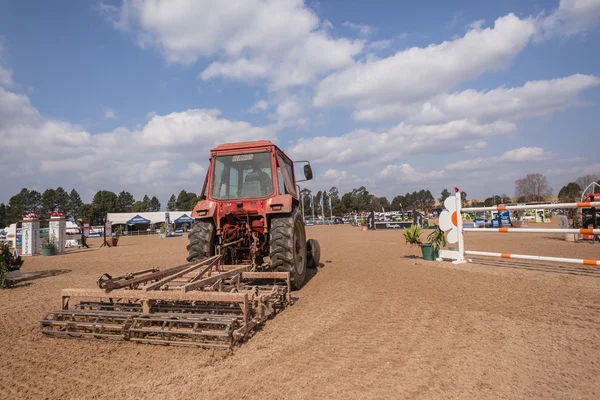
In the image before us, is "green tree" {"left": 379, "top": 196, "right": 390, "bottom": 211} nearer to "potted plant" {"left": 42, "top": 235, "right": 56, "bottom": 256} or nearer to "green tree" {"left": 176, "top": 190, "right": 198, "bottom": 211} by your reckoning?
"green tree" {"left": 176, "top": 190, "right": 198, "bottom": 211}

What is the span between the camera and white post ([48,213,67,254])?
1702 centimetres

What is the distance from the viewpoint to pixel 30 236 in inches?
653

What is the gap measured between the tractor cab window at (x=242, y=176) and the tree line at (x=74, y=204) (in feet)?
246

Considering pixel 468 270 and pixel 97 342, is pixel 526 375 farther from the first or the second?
pixel 468 270

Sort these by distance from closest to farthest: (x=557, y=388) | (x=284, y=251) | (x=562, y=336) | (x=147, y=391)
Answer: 1. (x=557, y=388)
2. (x=147, y=391)
3. (x=562, y=336)
4. (x=284, y=251)

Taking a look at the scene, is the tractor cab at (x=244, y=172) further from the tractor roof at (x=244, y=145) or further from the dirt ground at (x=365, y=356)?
the dirt ground at (x=365, y=356)

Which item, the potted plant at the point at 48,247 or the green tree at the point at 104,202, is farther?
the green tree at the point at 104,202

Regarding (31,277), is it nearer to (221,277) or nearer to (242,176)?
(242,176)

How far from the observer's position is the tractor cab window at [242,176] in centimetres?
609

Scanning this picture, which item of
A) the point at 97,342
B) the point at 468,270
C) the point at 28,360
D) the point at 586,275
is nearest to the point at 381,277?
the point at 468,270

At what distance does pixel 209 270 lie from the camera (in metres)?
4.70

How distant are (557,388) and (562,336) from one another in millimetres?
1208

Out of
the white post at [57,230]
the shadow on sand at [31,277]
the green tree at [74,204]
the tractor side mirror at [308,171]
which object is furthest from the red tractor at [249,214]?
the green tree at [74,204]

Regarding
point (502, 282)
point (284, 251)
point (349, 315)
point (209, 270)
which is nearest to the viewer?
point (349, 315)
